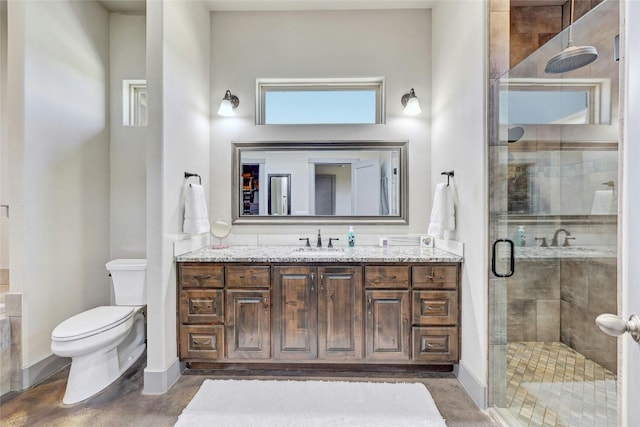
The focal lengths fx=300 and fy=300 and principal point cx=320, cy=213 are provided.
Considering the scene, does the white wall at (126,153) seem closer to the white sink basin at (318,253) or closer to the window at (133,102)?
the window at (133,102)

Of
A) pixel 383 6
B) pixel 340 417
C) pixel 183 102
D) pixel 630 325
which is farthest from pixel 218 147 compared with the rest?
pixel 630 325

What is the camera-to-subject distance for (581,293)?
66.8 inches

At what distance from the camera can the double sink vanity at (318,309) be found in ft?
7.15

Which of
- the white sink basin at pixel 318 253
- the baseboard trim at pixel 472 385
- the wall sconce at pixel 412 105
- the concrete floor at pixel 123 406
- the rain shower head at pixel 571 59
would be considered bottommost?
the concrete floor at pixel 123 406

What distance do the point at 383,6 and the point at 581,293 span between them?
2.70m

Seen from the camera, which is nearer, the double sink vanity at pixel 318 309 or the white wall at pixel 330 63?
the double sink vanity at pixel 318 309

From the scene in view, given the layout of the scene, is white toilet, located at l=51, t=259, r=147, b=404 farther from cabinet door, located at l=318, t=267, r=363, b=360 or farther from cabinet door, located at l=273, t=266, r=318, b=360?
cabinet door, located at l=318, t=267, r=363, b=360

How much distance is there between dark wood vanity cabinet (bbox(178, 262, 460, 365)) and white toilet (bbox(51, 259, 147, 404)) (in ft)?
1.33

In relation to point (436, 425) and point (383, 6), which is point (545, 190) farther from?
point (383, 6)

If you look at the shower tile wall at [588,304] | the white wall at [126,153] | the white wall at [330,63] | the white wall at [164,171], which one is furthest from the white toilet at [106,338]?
the shower tile wall at [588,304]

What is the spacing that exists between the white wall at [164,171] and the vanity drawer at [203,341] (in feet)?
0.23

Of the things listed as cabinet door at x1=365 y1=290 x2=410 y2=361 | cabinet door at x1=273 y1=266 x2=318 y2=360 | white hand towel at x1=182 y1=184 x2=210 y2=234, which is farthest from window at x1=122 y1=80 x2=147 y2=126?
cabinet door at x1=365 y1=290 x2=410 y2=361

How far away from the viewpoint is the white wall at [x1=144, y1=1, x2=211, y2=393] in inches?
79.4

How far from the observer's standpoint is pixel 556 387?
1.64 metres
